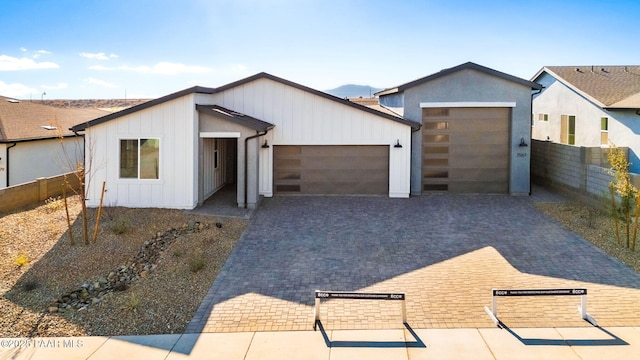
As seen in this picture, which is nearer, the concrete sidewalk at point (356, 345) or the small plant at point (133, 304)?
the concrete sidewalk at point (356, 345)

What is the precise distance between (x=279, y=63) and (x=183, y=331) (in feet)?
66.1

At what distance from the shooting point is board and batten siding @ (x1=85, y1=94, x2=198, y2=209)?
14695mm

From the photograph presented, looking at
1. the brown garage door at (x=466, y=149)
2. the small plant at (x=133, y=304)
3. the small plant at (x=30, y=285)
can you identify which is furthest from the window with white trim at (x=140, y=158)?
the brown garage door at (x=466, y=149)

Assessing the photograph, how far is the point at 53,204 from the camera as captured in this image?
14.8m

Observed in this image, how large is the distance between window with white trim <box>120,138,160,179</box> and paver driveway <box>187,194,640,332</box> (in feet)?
12.1

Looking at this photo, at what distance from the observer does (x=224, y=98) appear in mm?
17578

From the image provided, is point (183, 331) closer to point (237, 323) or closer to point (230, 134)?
point (237, 323)

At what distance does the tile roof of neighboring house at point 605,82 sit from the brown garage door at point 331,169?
8.70 metres

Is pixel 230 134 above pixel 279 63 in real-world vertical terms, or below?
below

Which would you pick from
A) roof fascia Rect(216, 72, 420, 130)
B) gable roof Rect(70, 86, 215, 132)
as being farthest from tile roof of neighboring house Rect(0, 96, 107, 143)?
roof fascia Rect(216, 72, 420, 130)

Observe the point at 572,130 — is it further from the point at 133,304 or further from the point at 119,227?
the point at 133,304

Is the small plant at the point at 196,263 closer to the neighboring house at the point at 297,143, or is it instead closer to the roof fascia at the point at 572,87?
the neighboring house at the point at 297,143

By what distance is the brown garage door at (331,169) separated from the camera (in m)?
17.3

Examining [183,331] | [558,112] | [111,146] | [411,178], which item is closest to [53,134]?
[111,146]
